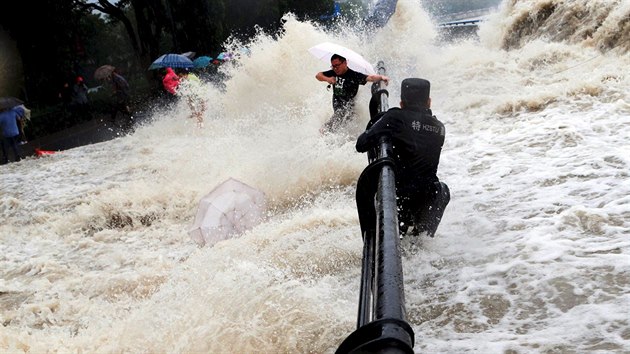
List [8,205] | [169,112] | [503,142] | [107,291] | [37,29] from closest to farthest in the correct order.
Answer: [107,291] → [503,142] → [8,205] → [169,112] → [37,29]

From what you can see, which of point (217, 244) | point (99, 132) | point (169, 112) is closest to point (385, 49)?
point (169, 112)

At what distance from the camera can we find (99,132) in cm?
1727

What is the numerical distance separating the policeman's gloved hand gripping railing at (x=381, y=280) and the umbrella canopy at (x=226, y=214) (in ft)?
10.5

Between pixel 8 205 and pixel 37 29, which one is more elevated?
pixel 37 29

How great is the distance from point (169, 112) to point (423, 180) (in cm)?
1268

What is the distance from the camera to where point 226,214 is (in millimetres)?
6000

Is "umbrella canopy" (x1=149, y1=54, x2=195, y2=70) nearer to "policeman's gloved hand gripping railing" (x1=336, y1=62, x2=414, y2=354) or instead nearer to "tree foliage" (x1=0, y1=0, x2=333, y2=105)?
"tree foliage" (x1=0, y1=0, x2=333, y2=105)

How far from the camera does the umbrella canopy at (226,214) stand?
19.5 feet

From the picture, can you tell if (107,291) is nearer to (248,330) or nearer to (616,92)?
(248,330)

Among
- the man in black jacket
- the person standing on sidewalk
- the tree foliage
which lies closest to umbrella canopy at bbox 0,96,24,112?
the person standing on sidewalk

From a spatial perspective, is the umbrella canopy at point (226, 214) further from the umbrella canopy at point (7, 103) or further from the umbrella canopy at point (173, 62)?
the umbrella canopy at point (173, 62)

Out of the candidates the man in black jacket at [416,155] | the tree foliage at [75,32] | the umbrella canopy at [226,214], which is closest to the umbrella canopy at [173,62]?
the umbrella canopy at [226,214]

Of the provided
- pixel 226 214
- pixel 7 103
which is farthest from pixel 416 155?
pixel 7 103

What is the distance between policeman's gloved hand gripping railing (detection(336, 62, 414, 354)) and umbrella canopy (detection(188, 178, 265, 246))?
321cm
